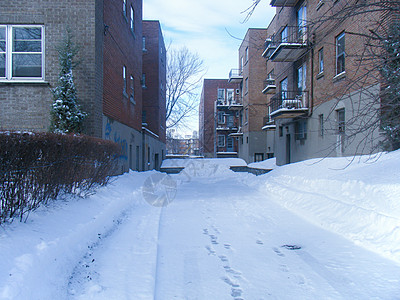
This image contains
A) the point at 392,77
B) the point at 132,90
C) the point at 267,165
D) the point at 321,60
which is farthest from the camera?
the point at 267,165

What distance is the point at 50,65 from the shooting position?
33.5 ft

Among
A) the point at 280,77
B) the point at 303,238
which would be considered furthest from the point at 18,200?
the point at 280,77

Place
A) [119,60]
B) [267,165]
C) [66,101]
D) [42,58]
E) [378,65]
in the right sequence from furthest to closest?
[267,165] < [119,60] < [42,58] < [66,101] < [378,65]

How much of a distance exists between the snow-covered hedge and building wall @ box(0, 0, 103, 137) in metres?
3.65

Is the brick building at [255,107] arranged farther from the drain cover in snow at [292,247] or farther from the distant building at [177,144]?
the drain cover in snow at [292,247]

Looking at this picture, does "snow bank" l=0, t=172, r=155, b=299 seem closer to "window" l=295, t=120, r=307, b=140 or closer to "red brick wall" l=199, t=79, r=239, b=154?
"window" l=295, t=120, r=307, b=140

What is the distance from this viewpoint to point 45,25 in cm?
1025

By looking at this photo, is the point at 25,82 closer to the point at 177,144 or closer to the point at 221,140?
the point at 221,140

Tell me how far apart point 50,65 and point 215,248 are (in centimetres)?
848

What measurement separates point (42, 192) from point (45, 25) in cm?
757

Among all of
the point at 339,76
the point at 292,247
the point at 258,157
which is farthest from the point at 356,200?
the point at 258,157

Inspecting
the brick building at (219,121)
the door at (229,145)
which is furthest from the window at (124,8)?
the door at (229,145)

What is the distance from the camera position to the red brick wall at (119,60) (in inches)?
463

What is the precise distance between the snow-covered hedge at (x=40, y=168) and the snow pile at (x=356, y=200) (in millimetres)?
5251
